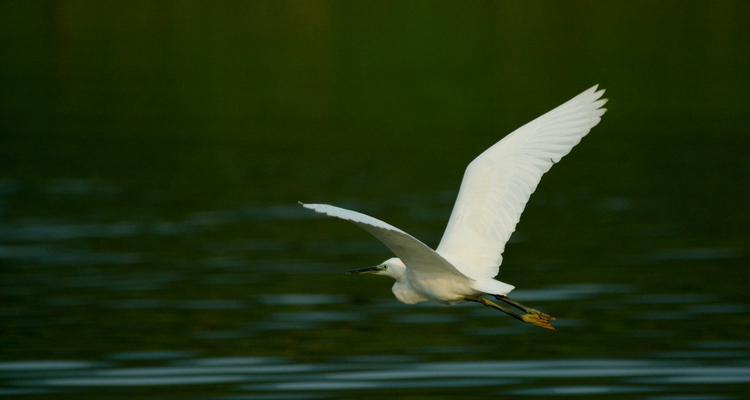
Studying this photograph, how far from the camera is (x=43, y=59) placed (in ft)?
120

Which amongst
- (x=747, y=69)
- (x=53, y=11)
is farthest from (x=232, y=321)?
(x=53, y=11)

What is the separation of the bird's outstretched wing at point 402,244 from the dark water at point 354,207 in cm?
111

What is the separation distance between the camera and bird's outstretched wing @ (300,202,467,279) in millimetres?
8105

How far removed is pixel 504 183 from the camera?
10.7m

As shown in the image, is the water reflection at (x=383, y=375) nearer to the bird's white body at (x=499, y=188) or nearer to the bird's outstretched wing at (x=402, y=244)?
the bird's white body at (x=499, y=188)

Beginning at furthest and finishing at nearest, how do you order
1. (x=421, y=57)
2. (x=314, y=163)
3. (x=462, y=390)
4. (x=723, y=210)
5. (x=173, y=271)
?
(x=421, y=57) < (x=314, y=163) < (x=723, y=210) < (x=173, y=271) < (x=462, y=390)

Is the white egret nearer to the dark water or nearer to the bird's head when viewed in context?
the bird's head

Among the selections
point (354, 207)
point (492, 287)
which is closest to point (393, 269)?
point (492, 287)

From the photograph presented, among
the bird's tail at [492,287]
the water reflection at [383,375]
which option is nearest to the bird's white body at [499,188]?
the bird's tail at [492,287]

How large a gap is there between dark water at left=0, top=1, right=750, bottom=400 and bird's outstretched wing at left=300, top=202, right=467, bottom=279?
3.65 ft

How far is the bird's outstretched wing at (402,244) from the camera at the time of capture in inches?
319

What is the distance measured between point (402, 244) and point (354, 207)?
361 inches

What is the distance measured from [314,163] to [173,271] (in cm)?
697

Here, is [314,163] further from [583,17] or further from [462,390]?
[583,17]
